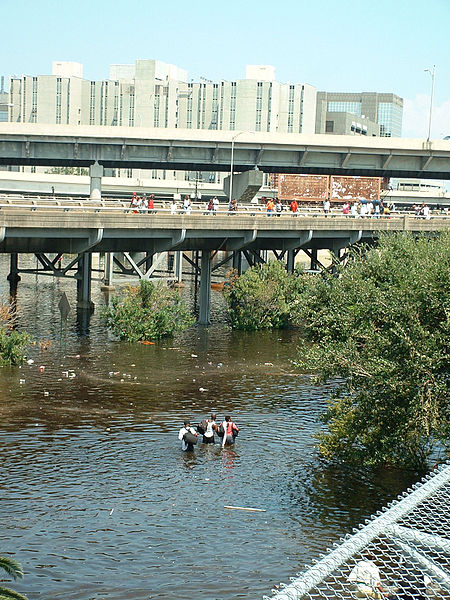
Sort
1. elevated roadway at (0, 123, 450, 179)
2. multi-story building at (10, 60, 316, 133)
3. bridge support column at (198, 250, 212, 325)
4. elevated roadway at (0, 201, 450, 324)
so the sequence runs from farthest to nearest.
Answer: multi-story building at (10, 60, 316, 133) → elevated roadway at (0, 123, 450, 179) → bridge support column at (198, 250, 212, 325) → elevated roadway at (0, 201, 450, 324)

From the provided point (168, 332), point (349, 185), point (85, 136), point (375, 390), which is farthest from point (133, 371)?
point (349, 185)

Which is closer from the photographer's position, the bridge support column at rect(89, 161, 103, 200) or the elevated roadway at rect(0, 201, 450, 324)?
the elevated roadway at rect(0, 201, 450, 324)

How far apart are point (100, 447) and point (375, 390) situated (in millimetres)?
8727

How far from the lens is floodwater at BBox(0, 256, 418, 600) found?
17.1m

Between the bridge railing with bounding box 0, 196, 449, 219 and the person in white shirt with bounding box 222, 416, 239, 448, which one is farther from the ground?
the bridge railing with bounding box 0, 196, 449, 219

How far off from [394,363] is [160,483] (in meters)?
6.95

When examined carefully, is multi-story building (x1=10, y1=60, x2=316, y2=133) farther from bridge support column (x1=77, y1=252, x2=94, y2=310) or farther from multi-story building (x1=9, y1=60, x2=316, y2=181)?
bridge support column (x1=77, y1=252, x2=94, y2=310)

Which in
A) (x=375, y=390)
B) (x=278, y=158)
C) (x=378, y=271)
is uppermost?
(x=278, y=158)

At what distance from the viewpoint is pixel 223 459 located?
80.7 feet

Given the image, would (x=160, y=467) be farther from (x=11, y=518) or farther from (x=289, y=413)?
(x=289, y=413)

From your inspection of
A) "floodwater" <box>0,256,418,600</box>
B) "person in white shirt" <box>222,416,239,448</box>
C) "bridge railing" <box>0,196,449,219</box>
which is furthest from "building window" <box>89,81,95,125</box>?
"person in white shirt" <box>222,416,239,448</box>

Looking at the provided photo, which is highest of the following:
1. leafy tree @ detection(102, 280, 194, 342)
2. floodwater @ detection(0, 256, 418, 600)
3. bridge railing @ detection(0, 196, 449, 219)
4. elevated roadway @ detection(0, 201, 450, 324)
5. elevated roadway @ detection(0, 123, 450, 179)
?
elevated roadway @ detection(0, 123, 450, 179)

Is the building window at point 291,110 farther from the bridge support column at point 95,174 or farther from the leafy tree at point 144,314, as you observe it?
the leafy tree at point 144,314

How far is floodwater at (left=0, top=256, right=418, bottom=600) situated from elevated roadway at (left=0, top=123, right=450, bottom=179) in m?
43.4
